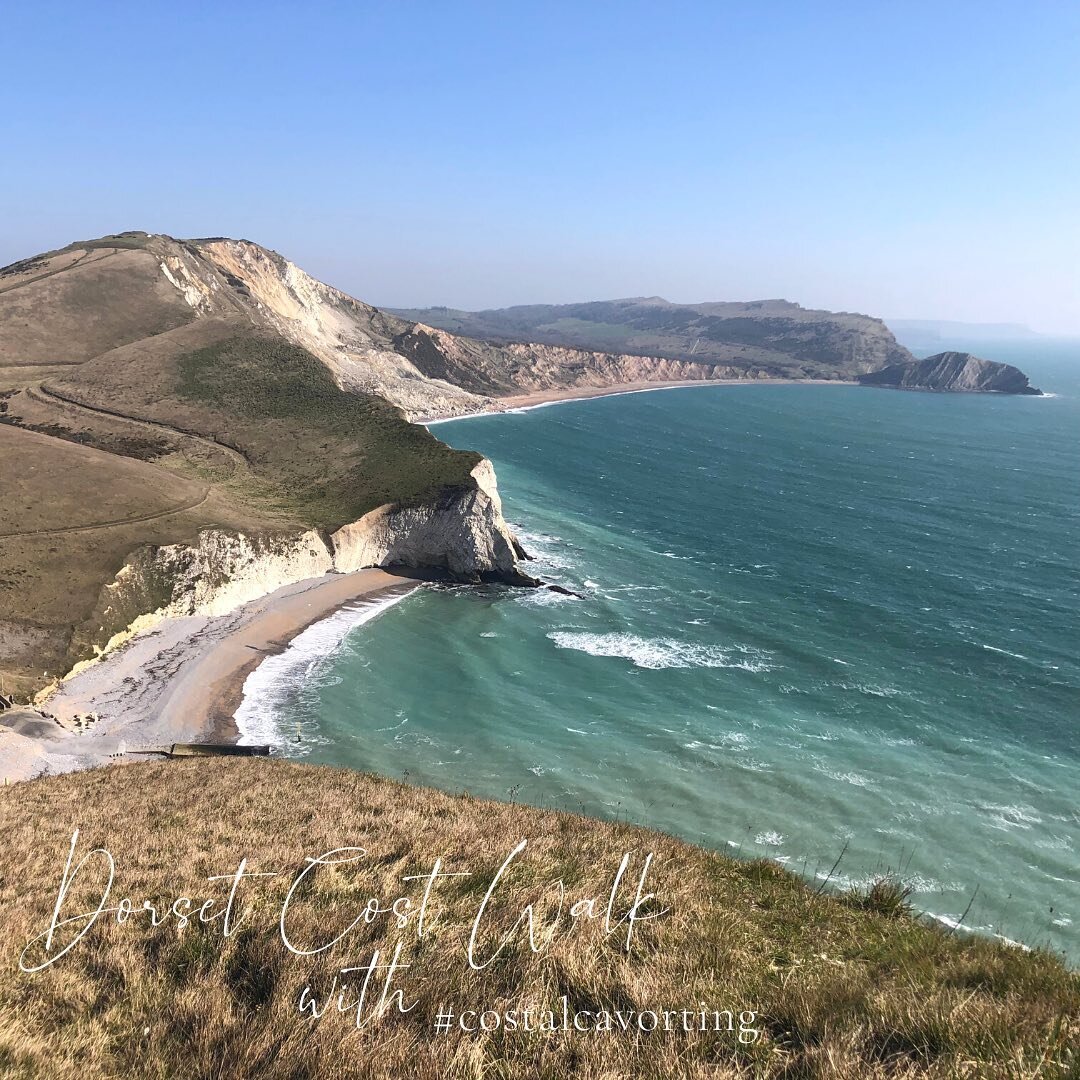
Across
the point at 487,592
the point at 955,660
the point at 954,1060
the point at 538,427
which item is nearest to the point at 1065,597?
the point at 955,660

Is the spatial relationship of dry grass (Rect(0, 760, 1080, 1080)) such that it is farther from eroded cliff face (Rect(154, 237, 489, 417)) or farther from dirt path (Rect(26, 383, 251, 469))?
eroded cliff face (Rect(154, 237, 489, 417))

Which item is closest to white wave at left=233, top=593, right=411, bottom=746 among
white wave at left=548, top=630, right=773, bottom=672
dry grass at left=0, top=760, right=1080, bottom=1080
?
white wave at left=548, top=630, right=773, bottom=672

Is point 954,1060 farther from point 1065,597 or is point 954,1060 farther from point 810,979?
point 1065,597

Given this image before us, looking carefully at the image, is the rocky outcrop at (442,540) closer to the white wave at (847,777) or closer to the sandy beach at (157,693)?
the sandy beach at (157,693)

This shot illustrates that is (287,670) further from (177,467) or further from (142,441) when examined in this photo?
(142,441)

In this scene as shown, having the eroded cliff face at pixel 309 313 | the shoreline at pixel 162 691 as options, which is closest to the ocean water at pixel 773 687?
the shoreline at pixel 162 691

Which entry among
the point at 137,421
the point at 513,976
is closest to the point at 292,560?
the point at 137,421
